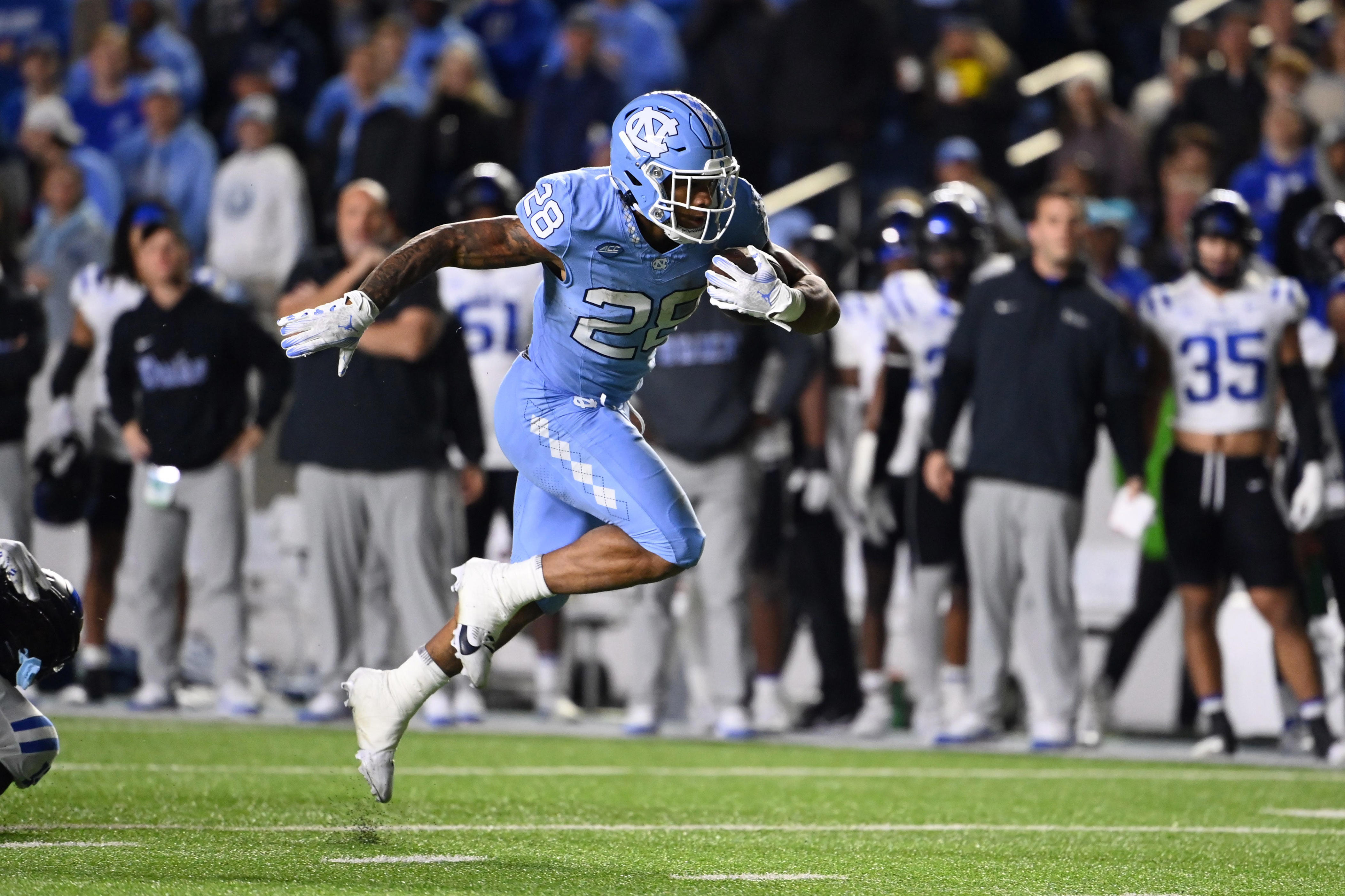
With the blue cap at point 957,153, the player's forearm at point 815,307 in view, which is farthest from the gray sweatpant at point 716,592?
the player's forearm at point 815,307

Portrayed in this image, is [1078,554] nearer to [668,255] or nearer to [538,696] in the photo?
[538,696]

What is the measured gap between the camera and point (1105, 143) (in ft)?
38.6

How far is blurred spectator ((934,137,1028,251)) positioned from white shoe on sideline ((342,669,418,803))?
5.86 meters

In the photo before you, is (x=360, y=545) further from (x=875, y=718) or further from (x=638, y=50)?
(x=638, y=50)

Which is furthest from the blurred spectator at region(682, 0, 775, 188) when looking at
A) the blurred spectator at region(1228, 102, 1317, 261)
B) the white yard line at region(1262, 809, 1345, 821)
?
the white yard line at region(1262, 809, 1345, 821)

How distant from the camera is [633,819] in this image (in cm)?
579

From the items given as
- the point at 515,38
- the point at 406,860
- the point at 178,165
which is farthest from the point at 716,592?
the point at 515,38

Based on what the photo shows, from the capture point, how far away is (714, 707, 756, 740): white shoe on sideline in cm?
885

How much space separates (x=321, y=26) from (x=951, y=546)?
265 inches

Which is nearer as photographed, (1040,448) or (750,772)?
(750,772)

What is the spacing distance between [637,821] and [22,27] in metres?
11.4

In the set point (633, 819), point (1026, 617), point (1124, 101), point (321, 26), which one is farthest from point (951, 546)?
point (321, 26)

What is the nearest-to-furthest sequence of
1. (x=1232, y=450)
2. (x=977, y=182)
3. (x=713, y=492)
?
1. (x=1232, y=450)
2. (x=713, y=492)
3. (x=977, y=182)

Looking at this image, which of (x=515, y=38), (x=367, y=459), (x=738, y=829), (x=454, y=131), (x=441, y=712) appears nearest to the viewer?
(x=738, y=829)
